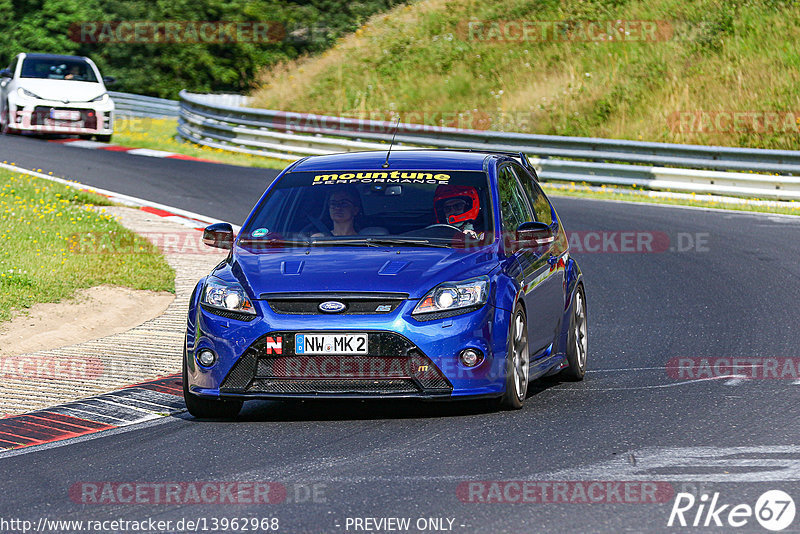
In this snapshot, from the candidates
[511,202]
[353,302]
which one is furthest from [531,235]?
[353,302]

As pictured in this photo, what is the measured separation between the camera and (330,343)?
7.30 meters

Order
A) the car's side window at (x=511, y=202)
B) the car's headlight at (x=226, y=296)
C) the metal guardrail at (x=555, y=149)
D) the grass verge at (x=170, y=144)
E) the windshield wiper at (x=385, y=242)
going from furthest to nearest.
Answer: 1. the grass verge at (x=170, y=144)
2. the metal guardrail at (x=555, y=149)
3. the car's side window at (x=511, y=202)
4. the windshield wiper at (x=385, y=242)
5. the car's headlight at (x=226, y=296)

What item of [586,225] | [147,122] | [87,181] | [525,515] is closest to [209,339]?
[525,515]

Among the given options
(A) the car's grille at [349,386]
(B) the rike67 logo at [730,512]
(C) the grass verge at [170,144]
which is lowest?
(C) the grass verge at [170,144]

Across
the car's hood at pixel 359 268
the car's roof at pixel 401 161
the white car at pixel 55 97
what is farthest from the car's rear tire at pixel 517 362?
the white car at pixel 55 97

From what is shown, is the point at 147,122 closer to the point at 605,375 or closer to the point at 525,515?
the point at 605,375

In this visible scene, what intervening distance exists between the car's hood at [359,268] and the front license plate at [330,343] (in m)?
0.28

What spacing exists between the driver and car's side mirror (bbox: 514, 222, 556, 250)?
292mm

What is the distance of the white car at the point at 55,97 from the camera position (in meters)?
27.2

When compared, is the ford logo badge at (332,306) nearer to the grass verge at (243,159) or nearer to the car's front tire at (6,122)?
the grass verge at (243,159)

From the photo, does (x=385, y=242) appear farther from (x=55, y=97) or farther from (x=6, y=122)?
(x=6, y=122)

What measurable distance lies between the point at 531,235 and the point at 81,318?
15.8 ft

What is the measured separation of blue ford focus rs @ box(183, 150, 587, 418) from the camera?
7344mm

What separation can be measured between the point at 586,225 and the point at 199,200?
594 cm
